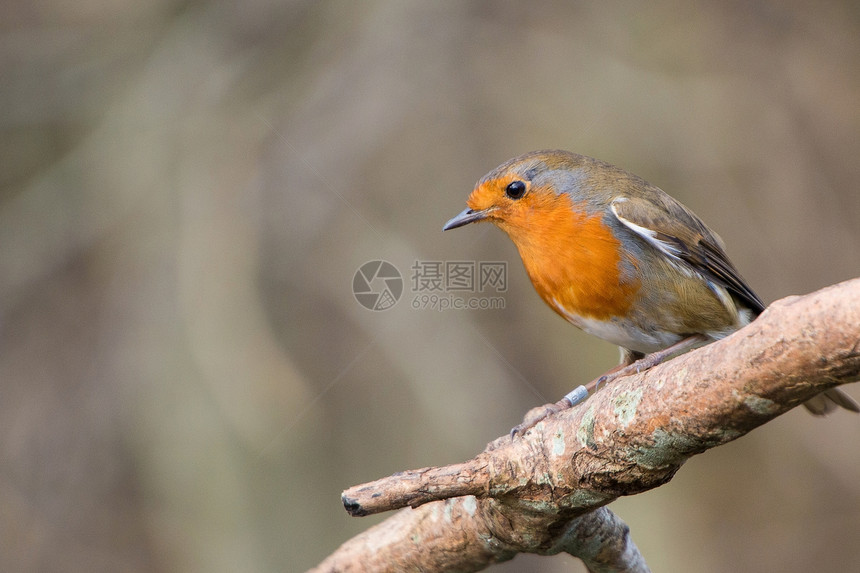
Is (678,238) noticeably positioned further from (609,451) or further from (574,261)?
(609,451)

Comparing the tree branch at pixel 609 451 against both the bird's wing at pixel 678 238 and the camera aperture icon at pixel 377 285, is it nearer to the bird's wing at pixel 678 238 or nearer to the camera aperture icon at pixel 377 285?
the bird's wing at pixel 678 238

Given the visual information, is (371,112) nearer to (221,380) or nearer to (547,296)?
(221,380)

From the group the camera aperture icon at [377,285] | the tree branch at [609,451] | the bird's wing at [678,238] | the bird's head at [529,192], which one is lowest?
the tree branch at [609,451]

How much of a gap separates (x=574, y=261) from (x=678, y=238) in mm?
458

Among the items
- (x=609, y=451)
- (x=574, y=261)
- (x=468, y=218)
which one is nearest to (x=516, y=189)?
(x=468, y=218)

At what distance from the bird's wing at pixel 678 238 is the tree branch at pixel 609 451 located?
3.56 feet

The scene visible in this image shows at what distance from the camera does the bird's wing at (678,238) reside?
3.25 metres

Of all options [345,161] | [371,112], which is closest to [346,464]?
[345,161]

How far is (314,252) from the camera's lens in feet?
17.5

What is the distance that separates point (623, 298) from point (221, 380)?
273cm

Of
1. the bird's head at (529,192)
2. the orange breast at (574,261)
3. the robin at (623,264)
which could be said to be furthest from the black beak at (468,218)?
the orange breast at (574,261)

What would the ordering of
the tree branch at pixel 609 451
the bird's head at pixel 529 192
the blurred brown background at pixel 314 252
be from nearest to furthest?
the tree branch at pixel 609 451
the bird's head at pixel 529 192
the blurred brown background at pixel 314 252

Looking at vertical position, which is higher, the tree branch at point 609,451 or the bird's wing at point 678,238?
the bird's wing at point 678,238

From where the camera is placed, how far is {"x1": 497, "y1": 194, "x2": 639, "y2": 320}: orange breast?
313 centimetres
